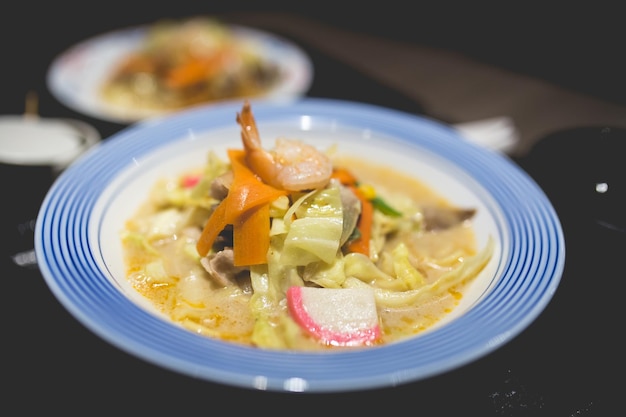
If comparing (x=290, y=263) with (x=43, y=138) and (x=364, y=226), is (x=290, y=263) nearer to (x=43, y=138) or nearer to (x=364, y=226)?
(x=364, y=226)

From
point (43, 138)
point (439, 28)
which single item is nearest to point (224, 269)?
point (43, 138)

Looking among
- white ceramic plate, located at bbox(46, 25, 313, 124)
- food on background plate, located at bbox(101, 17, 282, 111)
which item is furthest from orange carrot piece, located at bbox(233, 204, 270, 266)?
food on background plate, located at bbox(101, 17, 282, 111)

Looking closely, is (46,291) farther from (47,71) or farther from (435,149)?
(47,71)

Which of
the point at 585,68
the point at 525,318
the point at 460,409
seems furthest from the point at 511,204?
the point at 585,68

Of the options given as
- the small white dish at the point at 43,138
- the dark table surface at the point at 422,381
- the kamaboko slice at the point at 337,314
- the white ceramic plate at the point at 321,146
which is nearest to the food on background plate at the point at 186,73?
the small white dish at the point at 43,138

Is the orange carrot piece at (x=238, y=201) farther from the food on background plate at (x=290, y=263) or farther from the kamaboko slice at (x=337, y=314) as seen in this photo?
the kamaboko slice at (x=337, y=314)

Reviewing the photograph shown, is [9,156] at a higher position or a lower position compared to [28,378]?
lower

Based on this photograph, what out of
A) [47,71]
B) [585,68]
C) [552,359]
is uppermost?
[585,68]
